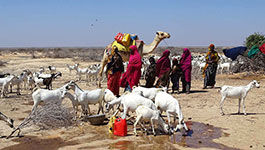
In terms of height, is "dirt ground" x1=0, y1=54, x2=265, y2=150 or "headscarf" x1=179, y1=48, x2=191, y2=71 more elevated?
"headscarf" x1=179, y1=48, x2=191, y2=71

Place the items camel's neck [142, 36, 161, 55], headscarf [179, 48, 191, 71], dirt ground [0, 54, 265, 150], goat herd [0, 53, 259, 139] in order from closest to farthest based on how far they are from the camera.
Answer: dirt ground [0, 54, 265, 150] < goat herd [0, 53, 259, 139] < headscarf [179, 48, 191, 71] < camel's neck [142, 36, 161, 55]

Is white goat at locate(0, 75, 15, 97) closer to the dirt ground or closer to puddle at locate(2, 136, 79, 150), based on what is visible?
the dirt ground

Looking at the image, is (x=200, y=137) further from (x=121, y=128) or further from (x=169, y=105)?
(x=121, y=128)

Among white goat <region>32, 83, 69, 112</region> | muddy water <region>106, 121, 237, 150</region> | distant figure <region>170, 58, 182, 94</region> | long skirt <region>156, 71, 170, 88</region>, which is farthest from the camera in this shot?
distant figure <region>170, 58, 182, 94</region>

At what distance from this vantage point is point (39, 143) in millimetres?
7441

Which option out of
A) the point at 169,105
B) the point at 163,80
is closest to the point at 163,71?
the point at 163,80

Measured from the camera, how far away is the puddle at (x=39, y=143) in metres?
7.16

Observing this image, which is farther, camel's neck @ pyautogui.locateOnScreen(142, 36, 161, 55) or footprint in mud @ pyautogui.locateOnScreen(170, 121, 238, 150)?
camel's neck @ pyautogui.locateOnScreen(142, 36, 161, 55)

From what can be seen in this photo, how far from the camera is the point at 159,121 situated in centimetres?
783

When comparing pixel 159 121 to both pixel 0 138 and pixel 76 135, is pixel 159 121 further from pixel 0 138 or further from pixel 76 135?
pixel 0 138

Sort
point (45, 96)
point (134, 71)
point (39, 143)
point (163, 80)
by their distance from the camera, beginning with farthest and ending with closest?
point (163, 80) < point (134, 71) < point (45, 96) < point (39, 143)

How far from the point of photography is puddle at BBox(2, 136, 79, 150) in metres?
7.16

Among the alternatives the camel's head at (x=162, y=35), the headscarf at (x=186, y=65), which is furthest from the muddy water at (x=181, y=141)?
the camel's head at (x=162, y=35)

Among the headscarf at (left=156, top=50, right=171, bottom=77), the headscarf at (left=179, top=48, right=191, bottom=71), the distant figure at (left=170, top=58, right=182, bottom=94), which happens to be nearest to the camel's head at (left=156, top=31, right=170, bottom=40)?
the headscarf at (left=179, top=48, right=191, bottom=71)
